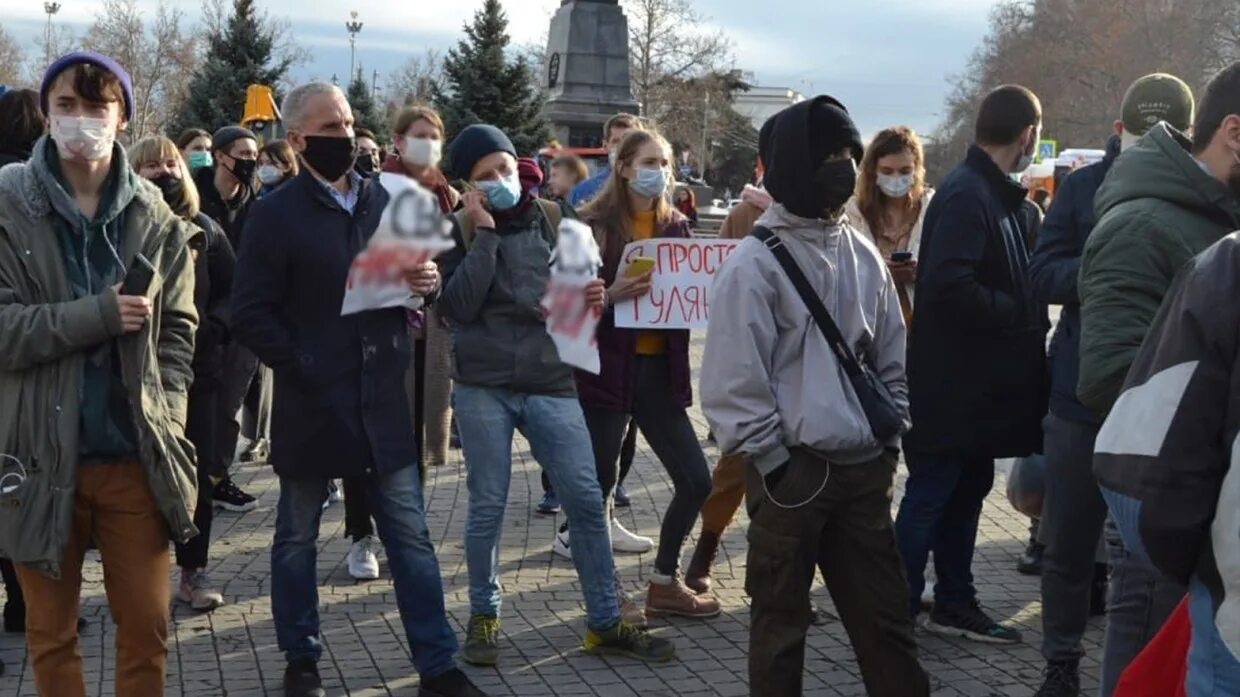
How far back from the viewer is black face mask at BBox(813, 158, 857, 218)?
448 centimetres

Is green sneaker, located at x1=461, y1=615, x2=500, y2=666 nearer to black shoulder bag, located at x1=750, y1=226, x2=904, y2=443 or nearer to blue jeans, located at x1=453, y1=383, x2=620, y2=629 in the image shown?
blue jeans, located at x1=453, y1=383, x2=620, y2=629

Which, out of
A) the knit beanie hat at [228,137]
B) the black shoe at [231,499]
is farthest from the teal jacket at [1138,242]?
the black shoe at [231,499]

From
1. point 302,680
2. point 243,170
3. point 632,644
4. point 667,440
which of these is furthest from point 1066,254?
point 243,170

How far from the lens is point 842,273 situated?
15.0 ft

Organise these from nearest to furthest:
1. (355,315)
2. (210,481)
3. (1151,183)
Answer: (1151,183)
(355,315)
(210,481)

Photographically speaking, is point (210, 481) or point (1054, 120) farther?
point (1054, 120)

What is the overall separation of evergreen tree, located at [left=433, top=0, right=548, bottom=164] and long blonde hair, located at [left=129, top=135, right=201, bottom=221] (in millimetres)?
25380

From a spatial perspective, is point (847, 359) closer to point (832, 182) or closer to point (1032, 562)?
point (832, 182)

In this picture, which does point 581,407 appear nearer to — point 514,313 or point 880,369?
point 514,313

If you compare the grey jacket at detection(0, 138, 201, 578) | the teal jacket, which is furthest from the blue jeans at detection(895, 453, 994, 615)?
the grey jacket at detection(0, 138, 201, 578)

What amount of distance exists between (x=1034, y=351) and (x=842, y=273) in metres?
1.85

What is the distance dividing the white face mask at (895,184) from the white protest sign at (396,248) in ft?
6.84

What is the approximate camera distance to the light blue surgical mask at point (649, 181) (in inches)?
259

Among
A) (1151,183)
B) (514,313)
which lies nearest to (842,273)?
(1151,183)
